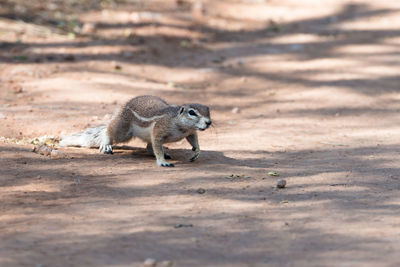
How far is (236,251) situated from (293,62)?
8.58 metres

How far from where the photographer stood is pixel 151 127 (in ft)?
21.8

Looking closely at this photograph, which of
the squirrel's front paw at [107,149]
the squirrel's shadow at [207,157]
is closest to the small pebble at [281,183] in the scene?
the squirrel's shadow at [207,157]

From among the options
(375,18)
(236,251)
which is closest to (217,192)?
(236,251)

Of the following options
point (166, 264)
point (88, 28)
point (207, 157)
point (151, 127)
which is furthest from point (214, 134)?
point (88, 28)

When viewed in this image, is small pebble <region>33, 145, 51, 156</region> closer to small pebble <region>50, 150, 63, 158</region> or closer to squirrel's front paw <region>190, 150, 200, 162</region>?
small pebble <region>50, 150, 63, 158</region>

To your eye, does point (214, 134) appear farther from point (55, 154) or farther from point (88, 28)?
point (88, 28)

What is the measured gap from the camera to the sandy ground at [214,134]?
4.28 metres

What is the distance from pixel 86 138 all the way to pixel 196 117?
1696 mm

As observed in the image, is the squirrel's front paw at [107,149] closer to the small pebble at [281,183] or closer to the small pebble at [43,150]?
the small pebble at [43,150]

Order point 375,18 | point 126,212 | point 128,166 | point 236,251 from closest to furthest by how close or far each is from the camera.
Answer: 1. point 236,251
2. point 126,212
3. point 128,166
4. point 375,18

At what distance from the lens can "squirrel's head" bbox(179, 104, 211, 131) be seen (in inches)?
243

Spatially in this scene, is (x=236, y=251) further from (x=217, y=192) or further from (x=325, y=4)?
(x=325, y=4)

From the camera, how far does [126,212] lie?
4.88 meters

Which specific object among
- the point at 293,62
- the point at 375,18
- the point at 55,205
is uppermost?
the point at 375,18
